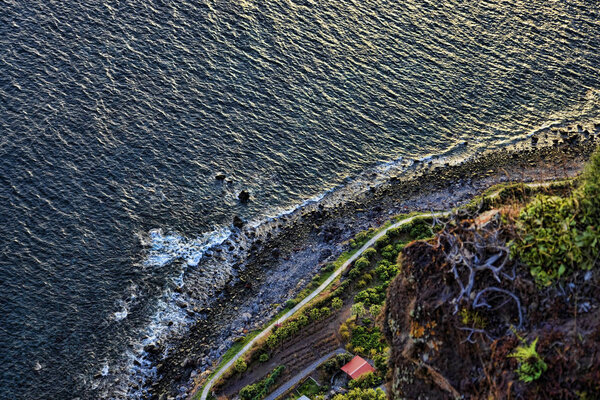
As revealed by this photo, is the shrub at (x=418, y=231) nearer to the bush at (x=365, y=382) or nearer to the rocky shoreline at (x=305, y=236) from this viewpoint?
the rocky shoreline at (x=305, y=236)

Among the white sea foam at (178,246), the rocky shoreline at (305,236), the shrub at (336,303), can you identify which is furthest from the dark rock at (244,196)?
the shrub at (336,303)

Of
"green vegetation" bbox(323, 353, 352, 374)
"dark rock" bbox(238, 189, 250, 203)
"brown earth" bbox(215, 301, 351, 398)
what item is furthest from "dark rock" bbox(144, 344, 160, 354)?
"dark rock" bbox(238, 189, 250, 203)

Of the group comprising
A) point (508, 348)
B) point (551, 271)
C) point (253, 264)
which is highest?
point (551, 271)

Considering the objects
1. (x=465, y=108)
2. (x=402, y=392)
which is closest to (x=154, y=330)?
(x=402, y=392)

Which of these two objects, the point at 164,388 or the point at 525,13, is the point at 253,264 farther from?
the point at 525,13

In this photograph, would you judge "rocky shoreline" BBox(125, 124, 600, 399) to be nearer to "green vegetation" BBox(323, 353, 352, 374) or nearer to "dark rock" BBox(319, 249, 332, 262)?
"dark rock" BBox(319, 249, 332, 262)
